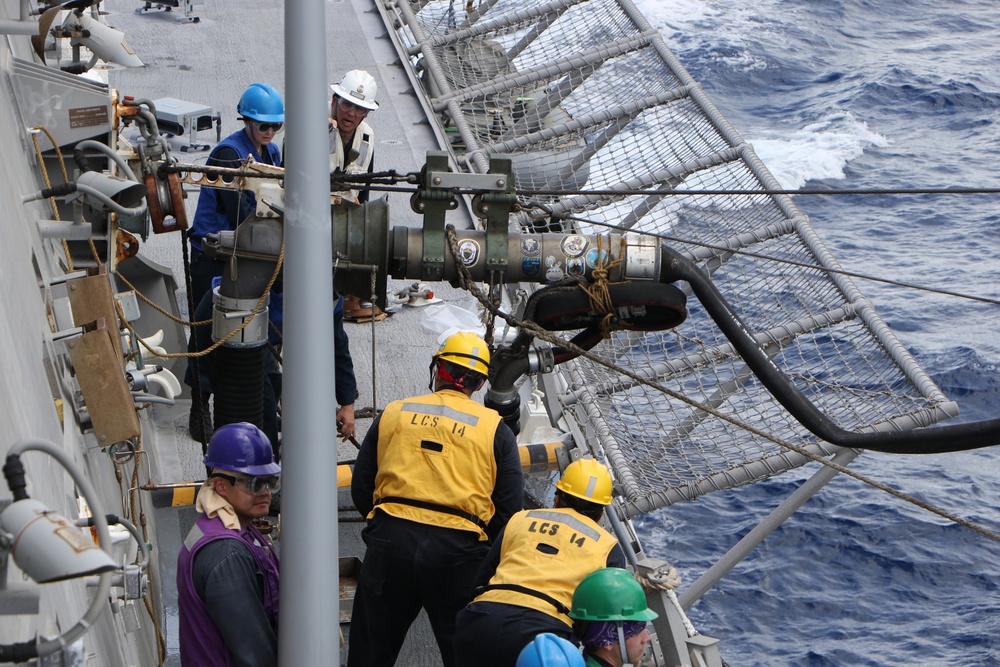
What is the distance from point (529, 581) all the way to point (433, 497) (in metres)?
0.68

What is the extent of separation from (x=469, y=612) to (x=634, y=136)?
8.07 m

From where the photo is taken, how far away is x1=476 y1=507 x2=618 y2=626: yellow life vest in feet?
16.5

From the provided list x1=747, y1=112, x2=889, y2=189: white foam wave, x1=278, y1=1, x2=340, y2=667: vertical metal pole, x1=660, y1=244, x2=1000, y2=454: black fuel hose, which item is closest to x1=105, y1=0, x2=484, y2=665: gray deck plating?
x1=660, y1=244, x2=1000, y2=454: black fuel hose

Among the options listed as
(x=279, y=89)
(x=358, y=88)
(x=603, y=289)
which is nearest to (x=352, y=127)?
(x=358, y=88)

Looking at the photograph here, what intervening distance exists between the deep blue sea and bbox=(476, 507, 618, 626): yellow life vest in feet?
28.7

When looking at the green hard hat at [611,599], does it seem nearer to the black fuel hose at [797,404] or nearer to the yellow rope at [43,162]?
the black fuel hose at [797,404]

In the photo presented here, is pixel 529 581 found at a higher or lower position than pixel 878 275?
higher

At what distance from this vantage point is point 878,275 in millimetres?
20938

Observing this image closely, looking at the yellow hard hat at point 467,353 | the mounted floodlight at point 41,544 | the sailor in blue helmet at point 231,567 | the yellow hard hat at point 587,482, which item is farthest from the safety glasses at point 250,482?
the mounted floodlight at point 41,544

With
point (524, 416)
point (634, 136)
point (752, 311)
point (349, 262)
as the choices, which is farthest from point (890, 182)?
point (349, 262)

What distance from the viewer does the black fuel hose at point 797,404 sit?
15.7 feet

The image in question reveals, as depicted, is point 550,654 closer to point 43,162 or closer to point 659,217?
point 43,162

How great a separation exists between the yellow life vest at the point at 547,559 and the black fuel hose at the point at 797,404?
1.16 m

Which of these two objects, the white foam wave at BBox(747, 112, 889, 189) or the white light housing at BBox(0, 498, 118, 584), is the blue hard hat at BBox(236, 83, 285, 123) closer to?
the white light housing at BBox(0, 498, 118, 584)
